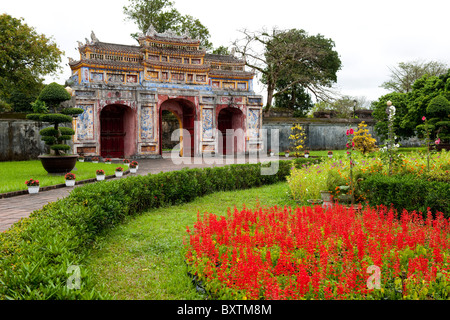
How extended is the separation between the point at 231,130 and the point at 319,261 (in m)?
22.1

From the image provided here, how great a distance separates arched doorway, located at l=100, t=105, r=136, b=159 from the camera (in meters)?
22.0

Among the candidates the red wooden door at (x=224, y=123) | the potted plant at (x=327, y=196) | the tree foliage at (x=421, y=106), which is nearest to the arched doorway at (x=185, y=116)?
the red wooden door at (x=224, y=123)

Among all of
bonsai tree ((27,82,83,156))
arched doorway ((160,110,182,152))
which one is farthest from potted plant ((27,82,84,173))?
arched doorway ((160,110,182,152))

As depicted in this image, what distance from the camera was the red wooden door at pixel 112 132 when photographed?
22109 millimetres

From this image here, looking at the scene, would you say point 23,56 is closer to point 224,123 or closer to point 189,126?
point 189,126

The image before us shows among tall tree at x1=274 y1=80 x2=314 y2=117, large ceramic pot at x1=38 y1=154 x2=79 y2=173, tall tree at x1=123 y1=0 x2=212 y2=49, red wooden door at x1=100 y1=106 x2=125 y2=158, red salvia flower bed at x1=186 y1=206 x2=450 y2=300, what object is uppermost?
tall tree at x1=123 y1=0 x2=212 y2=49

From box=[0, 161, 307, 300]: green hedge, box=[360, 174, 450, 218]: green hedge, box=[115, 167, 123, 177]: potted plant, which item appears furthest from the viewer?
box=[115, 167, 123, 177]: potted plant

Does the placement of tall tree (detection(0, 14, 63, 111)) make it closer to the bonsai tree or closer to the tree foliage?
the bonsai tree

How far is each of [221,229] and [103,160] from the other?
52.6ft

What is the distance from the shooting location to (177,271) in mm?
4395

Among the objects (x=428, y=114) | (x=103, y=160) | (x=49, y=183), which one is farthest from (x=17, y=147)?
(x=428, y=114)

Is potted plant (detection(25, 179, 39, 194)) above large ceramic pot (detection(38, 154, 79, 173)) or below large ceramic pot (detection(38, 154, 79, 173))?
below

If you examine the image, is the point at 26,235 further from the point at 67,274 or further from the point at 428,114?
the point at 428,114

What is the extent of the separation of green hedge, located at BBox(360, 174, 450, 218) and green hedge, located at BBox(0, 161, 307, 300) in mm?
4441
